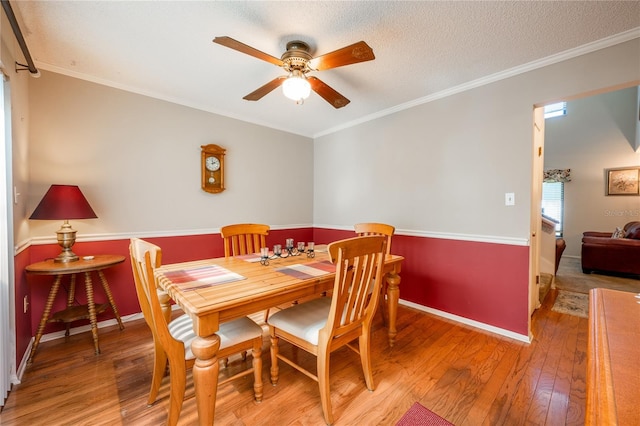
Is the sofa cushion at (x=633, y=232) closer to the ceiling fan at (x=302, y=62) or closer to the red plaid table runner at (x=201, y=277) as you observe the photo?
the ceiling fan at (x=302, y=62)

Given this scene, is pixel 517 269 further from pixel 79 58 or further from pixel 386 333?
pixel 79 58

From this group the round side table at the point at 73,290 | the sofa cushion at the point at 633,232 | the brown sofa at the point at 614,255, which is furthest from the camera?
the sofa cushion at the point at 633,232

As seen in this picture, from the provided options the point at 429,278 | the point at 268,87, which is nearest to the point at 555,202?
the point at 429,278

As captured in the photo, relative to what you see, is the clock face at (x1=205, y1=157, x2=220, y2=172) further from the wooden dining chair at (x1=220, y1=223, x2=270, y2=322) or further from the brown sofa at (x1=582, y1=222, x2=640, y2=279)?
the brown sofa at (x1=582, y1=222, x2=640, y2=279)

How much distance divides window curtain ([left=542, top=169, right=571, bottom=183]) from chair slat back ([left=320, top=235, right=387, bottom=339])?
643cm

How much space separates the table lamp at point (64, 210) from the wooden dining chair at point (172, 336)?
3.59 ft

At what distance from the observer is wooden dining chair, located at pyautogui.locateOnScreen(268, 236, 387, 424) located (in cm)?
135

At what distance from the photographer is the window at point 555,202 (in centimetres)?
599

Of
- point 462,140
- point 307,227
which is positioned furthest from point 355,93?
point 307,227

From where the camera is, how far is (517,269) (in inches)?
88.2

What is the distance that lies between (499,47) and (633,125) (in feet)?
19.5

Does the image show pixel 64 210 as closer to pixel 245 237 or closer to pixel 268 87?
pixel 245 237

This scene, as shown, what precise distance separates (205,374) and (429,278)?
2.36 meters

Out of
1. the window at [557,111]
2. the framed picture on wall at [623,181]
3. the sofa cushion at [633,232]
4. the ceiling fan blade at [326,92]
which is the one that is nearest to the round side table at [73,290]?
the ceiling fan blade at [326,92]
